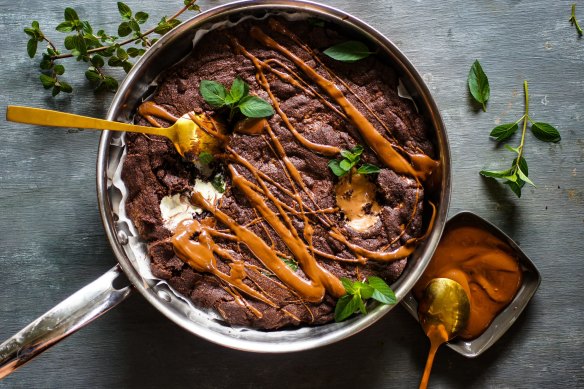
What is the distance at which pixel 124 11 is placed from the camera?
2539 mm

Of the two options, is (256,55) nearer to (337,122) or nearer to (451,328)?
(337,122)

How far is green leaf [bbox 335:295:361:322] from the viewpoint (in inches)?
91.8

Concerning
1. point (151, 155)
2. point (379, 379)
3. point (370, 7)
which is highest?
point (370, 7)

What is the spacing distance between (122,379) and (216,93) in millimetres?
1600

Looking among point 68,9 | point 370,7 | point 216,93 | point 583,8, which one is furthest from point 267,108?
point 583,8

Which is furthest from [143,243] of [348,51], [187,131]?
[348,51]

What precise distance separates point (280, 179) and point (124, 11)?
3.68ft

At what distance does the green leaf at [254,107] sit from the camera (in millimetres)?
2322

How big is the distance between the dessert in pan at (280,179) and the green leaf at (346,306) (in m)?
0.05

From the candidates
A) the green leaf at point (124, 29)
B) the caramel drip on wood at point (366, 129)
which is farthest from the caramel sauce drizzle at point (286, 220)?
the green leaf at point (124, 29)

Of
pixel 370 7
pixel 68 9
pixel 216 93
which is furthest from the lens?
pixel 370 7

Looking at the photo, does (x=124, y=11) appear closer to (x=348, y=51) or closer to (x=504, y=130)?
(x=348, y=51)

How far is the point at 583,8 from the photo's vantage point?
111 inches

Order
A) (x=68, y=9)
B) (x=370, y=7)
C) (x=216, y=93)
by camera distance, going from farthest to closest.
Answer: (x=370, y=7), (x=68, y=9), (x=216, y=93)
